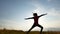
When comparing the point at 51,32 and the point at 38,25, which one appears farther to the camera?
the point at 51,32

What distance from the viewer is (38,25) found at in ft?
41.6

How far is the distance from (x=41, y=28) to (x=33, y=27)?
64cm

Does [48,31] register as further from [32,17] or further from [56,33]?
[32,17]

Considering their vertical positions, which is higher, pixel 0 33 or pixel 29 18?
pixel 29 18

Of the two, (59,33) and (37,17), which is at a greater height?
(37,17)

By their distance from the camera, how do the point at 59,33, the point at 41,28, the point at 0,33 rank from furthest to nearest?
the point at 59,33, the point at 0,33, the point at 41,28

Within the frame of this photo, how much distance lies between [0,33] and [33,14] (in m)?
4.21

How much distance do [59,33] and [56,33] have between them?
44 centimetres

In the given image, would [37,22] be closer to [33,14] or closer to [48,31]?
[33,14]

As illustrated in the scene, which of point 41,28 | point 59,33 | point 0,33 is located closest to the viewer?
point 41,28

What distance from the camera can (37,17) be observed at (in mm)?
13039

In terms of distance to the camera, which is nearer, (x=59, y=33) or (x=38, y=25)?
(x=38, y=25)

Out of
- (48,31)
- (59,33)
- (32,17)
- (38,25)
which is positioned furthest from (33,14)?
(59,33)

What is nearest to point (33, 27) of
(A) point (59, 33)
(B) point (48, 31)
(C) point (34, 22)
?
(C) point (34, 22)
